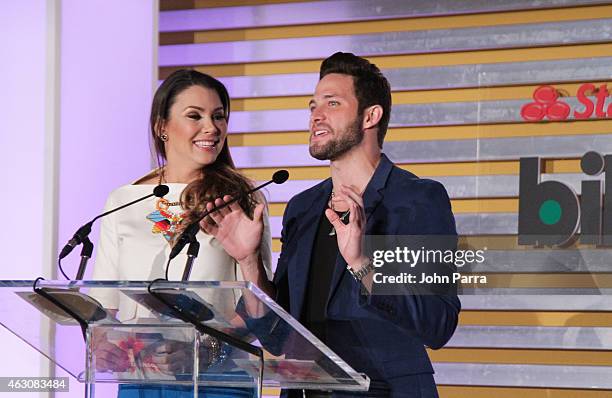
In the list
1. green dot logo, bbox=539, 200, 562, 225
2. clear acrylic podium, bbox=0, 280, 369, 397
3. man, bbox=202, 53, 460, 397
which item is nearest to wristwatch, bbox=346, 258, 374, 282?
man, bbox=202, 53, 460, 397

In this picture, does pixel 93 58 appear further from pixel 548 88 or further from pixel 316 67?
pixel 548 88

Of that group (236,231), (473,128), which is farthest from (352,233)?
(473,128)

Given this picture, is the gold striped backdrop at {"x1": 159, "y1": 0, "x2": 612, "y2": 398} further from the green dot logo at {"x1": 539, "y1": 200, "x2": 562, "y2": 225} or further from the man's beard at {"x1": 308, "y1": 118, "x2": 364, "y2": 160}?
the man's beard at {"x1": 308, "y1": 118, "x2": 364, "y2": 160}

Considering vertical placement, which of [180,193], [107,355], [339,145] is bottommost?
[107,355]

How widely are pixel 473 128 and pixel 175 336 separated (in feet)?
6.31

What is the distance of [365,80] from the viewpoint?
11.5 feet

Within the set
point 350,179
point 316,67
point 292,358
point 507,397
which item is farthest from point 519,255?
point 292,358

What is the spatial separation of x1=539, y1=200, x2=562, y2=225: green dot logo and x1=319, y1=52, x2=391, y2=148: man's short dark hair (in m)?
0.65

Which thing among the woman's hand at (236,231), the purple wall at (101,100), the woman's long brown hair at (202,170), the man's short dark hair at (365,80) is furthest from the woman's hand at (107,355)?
the purple wall at (101,100)

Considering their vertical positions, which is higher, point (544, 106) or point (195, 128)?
point (544, 106)

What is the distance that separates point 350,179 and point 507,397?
3.46 ft

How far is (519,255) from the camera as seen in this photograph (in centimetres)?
367

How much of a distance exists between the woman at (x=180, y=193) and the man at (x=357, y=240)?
0.50ft

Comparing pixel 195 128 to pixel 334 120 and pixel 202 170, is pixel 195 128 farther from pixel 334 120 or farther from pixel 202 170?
pixel 334 120
